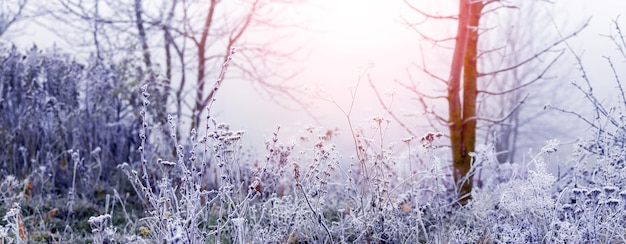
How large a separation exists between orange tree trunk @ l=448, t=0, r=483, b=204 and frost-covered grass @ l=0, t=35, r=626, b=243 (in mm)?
161

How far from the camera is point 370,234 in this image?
3.38 meters

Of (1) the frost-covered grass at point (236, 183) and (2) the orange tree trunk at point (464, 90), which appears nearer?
(1) the frost-covered grass at point (236, 183)

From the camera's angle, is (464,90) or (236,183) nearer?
(464,90)

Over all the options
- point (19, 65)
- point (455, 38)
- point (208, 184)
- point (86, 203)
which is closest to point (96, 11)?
point (19, 65)

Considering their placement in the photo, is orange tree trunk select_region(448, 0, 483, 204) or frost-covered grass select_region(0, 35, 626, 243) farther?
orange tree trunk select_region(448, 0, 483, 204)

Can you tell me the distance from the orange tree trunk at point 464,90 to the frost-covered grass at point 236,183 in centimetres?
16

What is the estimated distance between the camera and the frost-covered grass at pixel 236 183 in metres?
2.95

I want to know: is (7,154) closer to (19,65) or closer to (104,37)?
(19,65)

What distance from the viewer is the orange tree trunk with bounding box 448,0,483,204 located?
521cm

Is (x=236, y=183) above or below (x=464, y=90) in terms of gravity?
below

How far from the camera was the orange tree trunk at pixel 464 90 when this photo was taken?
5215 mm

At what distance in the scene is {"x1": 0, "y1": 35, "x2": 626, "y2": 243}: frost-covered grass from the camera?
295 cm

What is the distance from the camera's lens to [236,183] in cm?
671

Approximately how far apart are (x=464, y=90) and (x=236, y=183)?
2.57 meters
